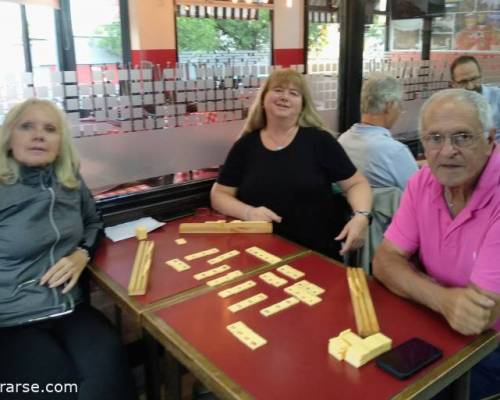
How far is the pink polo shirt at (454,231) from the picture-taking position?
1.31m

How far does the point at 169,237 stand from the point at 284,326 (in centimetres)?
81

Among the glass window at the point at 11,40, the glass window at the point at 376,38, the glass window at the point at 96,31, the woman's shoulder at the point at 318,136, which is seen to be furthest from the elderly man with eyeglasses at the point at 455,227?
the glass window at the point at 376,38

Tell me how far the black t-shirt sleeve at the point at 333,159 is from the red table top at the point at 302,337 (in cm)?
72

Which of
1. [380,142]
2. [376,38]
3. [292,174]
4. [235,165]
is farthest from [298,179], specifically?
[376,38]

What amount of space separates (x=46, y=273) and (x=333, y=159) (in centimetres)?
125

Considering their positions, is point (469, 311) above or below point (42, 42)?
below

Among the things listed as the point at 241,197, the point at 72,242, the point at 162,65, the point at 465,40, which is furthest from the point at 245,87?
the point at 465,40

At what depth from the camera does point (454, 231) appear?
1.42 metres

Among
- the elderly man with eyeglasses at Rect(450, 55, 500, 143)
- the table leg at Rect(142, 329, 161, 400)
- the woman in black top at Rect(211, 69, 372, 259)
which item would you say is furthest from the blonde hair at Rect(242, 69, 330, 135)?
the elderly man with eyeglasses at Rect(450, 55, 500, 143)

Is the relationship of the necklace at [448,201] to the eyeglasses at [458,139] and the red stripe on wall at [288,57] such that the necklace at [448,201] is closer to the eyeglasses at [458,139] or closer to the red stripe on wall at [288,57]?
the eyeglasses at [458,139]

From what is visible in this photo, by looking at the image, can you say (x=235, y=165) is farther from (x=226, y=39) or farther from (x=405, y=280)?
(x=405, y=280)

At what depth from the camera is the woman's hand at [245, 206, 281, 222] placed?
2014 mm

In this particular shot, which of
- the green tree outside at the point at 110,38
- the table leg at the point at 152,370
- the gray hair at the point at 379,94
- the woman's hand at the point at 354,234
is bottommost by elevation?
the table leg at the point at 152,370

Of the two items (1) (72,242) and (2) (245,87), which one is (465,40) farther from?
(1) (72,242)
